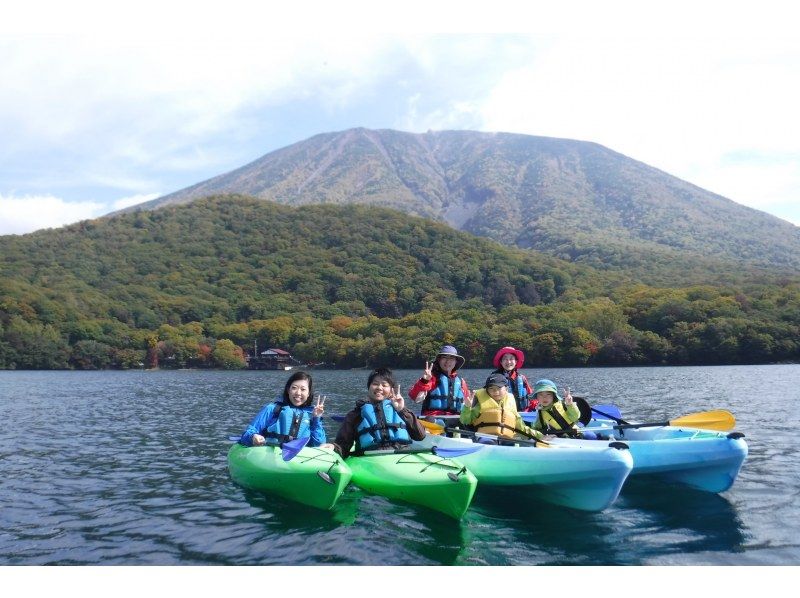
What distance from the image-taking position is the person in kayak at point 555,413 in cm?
1035

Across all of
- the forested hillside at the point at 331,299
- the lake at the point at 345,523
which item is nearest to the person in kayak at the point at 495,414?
the lake at the point at 345,523

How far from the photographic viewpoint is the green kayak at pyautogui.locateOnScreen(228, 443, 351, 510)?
27.2 feet

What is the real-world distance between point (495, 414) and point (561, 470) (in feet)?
6.69

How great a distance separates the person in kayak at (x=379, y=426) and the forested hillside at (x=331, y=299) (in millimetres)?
59920

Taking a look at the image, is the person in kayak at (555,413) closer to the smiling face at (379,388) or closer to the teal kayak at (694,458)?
the teal kayak at (694,458)

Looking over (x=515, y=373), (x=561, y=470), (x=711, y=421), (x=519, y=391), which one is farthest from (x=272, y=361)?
(x=561, y=470)

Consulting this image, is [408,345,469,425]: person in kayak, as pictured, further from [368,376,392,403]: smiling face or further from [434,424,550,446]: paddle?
[368,376,392,403]: smiling face

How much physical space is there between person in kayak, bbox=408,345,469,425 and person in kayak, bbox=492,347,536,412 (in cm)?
83

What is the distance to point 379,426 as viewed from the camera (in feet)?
31.1

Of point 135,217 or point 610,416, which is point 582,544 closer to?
point 610,416

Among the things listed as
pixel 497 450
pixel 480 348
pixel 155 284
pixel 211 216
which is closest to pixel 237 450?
pixel 497 450

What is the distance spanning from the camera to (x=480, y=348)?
72.1 m

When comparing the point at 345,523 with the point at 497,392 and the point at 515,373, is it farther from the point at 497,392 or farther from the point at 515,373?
the point at 515,373

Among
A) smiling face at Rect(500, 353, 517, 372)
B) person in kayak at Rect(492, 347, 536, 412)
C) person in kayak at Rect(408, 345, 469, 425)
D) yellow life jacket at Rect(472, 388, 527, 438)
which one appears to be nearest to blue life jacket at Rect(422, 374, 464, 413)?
person in kayak at Rect(408, 345, 469, 425)
